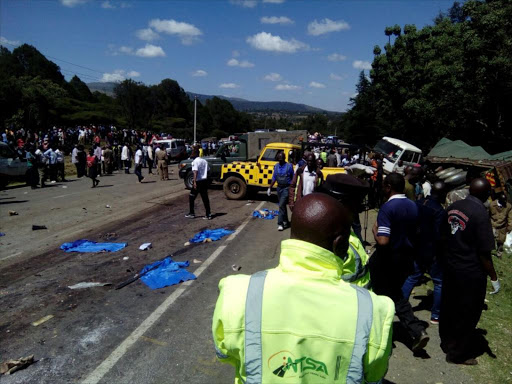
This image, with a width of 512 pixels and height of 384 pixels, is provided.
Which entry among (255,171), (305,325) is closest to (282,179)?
(255,171)

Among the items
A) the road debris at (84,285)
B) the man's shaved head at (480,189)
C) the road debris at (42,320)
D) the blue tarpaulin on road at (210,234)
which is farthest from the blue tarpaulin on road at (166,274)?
the man's shaved head at (480,189)

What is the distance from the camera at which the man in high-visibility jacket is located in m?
1.36

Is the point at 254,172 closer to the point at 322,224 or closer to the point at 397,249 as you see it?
the point at 397,249

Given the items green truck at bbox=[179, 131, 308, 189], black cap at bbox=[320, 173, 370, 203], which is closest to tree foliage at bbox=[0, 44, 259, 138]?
green truck at bbox=[179, 131, 308, 189]

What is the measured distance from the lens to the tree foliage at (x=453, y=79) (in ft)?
54.2

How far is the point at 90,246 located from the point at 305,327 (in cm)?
701

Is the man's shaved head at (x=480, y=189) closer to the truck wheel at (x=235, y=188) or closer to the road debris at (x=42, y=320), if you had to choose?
the road debris at (x=42, y=320)

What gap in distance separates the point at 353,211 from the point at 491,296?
3.83 metres

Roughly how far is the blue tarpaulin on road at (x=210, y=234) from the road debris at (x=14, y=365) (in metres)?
4.40

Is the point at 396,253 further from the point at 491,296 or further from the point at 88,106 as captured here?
the point at 88,106

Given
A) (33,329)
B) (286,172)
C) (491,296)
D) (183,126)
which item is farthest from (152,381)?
(183,126)

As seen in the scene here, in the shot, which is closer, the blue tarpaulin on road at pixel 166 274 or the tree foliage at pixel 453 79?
the blue tarpaulin on road at pixel 166 274

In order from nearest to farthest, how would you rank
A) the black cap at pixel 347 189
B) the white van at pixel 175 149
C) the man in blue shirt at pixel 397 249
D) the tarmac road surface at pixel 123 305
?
1. the black cap at pixel 347 189
2. the tarmac road surface at pixel 123 305
3. the man in blue shirt at pixel 397 249
4. the white van at pixel 175 149

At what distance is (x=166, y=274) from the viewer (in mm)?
5910
